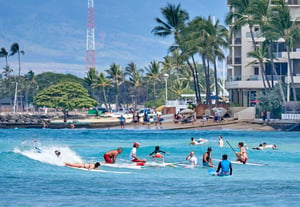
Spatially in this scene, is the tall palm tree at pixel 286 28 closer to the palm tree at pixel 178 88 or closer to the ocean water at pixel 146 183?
the ocean water at pixel 146 183

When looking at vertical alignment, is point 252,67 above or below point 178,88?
above

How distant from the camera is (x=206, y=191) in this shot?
37594 mm

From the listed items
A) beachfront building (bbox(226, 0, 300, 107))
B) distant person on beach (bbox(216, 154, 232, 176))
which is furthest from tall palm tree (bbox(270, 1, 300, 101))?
distant person on beach (bbox(216, 154, 232, 176))

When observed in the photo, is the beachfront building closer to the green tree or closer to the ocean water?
the green tree

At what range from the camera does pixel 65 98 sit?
452ft

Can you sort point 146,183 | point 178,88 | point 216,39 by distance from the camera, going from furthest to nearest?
point 178,88
point 216,39
point 146,183

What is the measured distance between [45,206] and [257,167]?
18311 mm

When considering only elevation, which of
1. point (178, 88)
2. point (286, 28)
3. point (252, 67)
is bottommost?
point (178, 88)

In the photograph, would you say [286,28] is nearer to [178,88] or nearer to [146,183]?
[146,183]

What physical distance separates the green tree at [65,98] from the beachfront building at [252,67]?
3073 centimetres

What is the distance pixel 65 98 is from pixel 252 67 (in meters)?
37.3

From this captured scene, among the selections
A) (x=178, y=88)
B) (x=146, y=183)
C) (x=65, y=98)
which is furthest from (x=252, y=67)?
(x=146, y=183)

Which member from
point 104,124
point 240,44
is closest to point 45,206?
point 104,124

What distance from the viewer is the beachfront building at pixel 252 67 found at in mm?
104562
